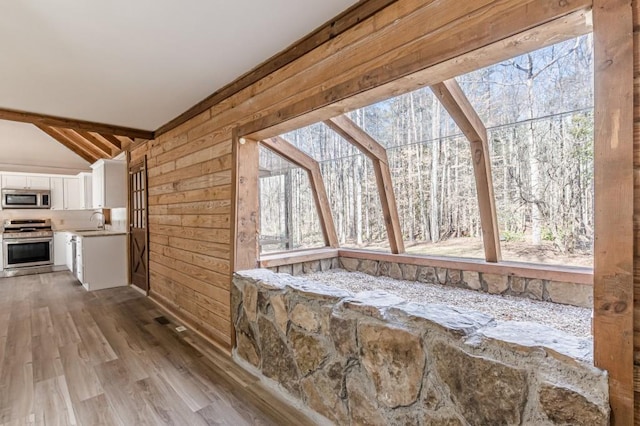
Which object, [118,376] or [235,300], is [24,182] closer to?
[118,376]

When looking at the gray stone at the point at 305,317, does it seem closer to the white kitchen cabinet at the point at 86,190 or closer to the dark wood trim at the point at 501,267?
the dark wood trim at the point at 501,267

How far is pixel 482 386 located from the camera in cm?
126

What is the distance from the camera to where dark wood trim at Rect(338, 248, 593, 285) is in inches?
106

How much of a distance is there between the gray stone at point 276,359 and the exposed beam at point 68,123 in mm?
3603

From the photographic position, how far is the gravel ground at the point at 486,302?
2.39 metres

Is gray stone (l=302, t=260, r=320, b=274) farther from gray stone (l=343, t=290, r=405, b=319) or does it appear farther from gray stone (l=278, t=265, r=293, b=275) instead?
gray stone (l=343, t=290, r=405, b=319)

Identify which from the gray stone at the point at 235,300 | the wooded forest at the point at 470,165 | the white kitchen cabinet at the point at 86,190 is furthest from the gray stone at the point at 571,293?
the white kitchen cabinet at the point at 86,190

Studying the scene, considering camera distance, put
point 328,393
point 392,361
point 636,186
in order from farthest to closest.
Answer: point 328,393 < point 392,361 < point 636,186

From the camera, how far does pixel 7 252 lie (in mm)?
6355

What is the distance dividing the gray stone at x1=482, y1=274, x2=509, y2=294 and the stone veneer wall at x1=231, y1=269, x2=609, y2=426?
1.88m

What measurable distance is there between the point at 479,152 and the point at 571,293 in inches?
56.6

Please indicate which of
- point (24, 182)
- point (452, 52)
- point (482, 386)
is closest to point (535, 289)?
point (482, 386)

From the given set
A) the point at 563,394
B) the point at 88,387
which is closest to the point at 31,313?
the point at 88,387

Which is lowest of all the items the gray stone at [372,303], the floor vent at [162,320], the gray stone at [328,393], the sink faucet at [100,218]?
the floor vent at [162,320]
